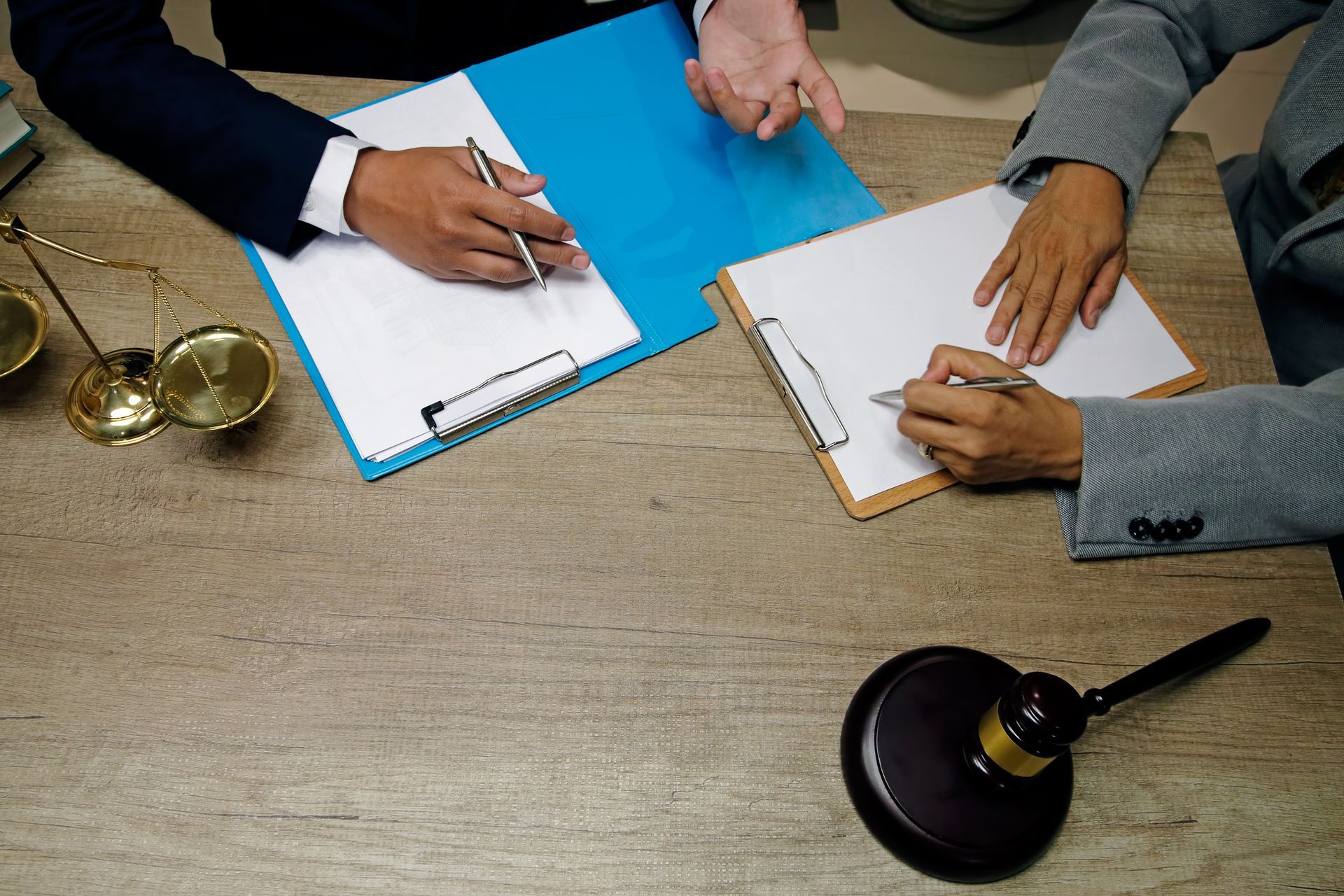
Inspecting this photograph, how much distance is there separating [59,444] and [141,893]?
0.39 metres

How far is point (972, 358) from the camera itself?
0.78m

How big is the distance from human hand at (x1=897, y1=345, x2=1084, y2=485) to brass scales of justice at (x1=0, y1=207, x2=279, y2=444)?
1.89 feet

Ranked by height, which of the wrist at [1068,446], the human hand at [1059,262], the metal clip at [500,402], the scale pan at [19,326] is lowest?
the wrist at [1068,446]

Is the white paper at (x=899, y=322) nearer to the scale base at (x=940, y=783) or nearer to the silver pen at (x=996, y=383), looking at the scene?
the silver pen at (x=996, y=383)

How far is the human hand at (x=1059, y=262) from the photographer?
838 mm

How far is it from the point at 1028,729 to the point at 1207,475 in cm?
37

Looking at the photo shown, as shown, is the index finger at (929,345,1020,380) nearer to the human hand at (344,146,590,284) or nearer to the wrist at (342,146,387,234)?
the human hand at (344,146,590,284)

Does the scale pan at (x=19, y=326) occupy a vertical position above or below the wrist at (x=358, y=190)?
above

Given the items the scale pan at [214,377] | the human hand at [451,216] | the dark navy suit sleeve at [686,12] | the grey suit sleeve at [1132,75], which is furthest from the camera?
the dark navy suit sleeve at [686,12]

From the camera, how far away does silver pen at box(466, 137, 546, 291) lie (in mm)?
810

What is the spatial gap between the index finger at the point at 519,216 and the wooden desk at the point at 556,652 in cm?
15

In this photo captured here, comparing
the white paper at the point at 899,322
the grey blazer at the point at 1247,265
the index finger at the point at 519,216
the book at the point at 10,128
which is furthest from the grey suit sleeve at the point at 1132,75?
the book at the point at 10,128

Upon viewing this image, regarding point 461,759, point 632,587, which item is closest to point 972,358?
point 632,587

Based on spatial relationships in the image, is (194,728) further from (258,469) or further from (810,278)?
(810,278)
